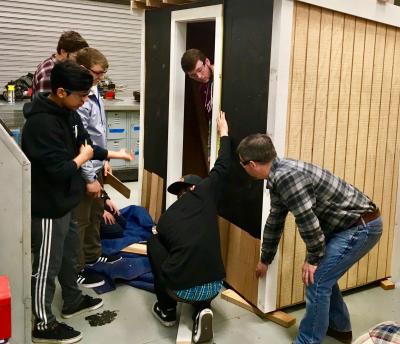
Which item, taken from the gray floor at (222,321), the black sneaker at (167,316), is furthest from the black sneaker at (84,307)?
the black sneaker at (167,316)

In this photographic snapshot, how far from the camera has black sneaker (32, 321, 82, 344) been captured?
9.78 feet

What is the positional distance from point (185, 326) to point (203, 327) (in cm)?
24

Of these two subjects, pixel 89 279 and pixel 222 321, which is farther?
pixel 89 279

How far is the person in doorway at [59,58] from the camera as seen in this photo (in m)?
3.52

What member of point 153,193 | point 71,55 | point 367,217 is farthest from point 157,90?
point 367,217

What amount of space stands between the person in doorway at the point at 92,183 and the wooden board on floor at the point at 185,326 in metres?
0.81

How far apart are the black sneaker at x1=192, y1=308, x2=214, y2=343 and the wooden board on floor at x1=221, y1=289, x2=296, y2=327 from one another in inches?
21.2

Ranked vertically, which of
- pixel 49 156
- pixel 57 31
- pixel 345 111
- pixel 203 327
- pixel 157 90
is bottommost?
pixel 203 327

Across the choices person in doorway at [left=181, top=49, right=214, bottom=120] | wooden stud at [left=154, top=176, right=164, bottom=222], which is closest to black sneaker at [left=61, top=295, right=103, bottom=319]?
wooden stud at [left=154, top=176, right=164, bottom=222]

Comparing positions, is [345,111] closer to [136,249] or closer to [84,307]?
[136,249]

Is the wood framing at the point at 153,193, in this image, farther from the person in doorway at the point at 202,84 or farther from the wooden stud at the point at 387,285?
the wooden stud at the point at 387,285

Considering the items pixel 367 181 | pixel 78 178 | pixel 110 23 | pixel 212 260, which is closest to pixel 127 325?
pixel 212 260

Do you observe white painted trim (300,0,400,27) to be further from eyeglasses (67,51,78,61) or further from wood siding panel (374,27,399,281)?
eyeglasses (67,51,78,61)

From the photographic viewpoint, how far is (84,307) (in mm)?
3400
